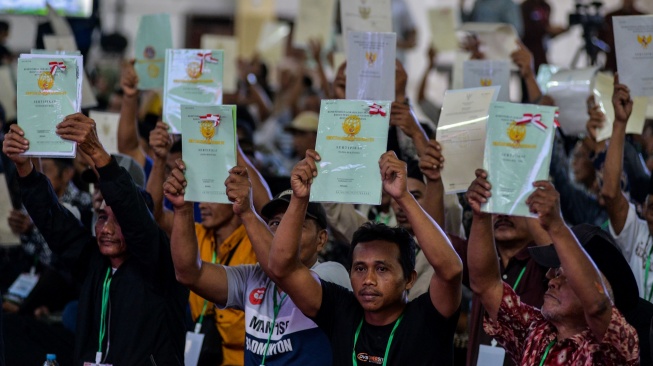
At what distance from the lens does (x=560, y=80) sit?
6145 millimetres

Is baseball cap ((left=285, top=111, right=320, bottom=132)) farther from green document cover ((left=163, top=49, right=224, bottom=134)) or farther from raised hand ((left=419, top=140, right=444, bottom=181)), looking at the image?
raised hand ((left=419, top=140, right=444, bottom=181))

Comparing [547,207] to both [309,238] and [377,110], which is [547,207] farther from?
[309,238]

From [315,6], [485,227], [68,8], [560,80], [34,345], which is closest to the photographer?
[485,227]

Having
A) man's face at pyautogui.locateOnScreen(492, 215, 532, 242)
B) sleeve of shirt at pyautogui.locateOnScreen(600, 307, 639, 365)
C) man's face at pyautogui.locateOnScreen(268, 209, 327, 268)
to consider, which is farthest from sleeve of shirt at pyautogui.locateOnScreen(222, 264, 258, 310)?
sleeve of shirt at pyautogui.locateOnScreen(600, 307, 639, 365)

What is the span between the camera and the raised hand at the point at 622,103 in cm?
469

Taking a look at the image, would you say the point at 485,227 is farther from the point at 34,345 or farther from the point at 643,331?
the point at 34,345

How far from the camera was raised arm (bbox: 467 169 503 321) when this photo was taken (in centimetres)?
361

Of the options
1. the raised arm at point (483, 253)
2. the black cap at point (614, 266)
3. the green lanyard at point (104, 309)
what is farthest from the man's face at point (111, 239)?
the black cap at point (614, 266)

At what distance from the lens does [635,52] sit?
4844 mm

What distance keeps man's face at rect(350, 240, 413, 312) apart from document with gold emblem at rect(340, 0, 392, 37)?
2066 millimetres

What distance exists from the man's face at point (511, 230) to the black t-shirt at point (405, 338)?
3.16 feet

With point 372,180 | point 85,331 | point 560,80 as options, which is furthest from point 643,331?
point 560,80

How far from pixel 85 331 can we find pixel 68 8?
574 centimetres

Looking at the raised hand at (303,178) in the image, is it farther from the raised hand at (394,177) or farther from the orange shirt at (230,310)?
the orange shirt at (230,310)
